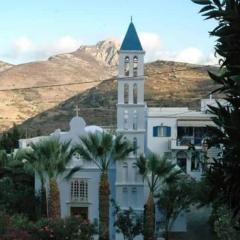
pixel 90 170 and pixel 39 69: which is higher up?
pixel 39 69

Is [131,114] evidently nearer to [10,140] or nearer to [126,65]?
[126,65]

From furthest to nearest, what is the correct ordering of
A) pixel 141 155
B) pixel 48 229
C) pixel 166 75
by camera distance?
pixel 166 75 < pixel 141 155 < pixel 48 229

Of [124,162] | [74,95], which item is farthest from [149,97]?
[124,162]

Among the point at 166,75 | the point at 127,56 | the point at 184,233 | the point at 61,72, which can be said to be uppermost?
the point at 61,72

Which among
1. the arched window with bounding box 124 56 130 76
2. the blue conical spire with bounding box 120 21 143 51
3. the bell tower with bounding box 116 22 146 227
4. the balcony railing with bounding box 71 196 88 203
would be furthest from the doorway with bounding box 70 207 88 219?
the blue conical spire with bounding box 120 21 143 51

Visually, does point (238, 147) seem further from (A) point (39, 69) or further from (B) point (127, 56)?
(A) point (39, 69)

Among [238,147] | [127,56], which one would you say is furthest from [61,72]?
[238,147]

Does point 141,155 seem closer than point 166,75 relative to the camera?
Yes

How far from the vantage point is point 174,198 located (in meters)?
28.3

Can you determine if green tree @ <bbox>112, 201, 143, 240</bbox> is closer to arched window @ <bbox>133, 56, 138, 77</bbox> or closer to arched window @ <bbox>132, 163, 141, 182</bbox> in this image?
arched window @ <bbox>132, 163, 141, 182</bbox>

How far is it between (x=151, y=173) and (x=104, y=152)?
2.23 m

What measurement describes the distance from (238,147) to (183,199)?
2491 centimetres

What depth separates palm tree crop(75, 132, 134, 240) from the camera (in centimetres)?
2591

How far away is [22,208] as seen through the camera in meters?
29.5
